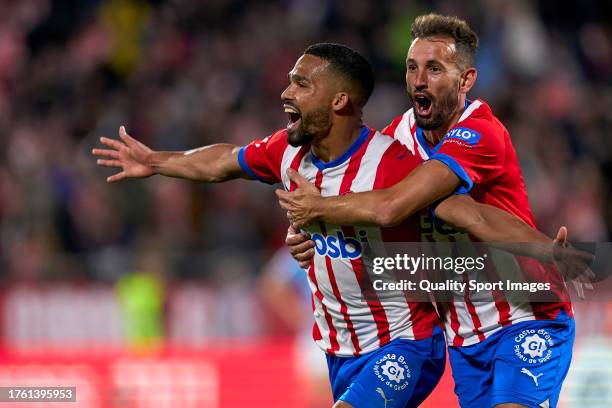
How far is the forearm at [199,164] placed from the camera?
21.3 feet

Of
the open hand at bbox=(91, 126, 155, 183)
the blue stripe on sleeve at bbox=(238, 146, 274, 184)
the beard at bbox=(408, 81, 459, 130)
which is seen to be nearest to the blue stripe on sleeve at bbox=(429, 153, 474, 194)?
the beard at bbox=(408, 81, 459, 130)

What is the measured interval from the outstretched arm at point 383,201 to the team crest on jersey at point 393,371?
73 centimetres

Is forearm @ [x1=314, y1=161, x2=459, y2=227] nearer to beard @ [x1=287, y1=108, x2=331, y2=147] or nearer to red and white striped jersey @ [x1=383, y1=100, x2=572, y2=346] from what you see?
red and white striped jersey @ [x1=383, y1=100, x2=572, y2=346]

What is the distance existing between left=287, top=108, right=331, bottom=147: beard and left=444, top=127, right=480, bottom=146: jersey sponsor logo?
59cm

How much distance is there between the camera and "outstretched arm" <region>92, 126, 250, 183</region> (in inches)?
256

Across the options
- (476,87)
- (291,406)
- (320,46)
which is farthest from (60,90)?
(320,46)

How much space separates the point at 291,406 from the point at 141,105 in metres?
4.96

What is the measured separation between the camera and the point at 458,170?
5461 millimetres

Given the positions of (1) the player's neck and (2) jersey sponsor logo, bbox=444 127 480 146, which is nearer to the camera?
(2) jersey sponsor logo, bbox=444 127 480 146

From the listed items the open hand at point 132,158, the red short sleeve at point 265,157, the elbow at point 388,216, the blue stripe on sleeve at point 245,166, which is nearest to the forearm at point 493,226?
the elbow at point 388,216

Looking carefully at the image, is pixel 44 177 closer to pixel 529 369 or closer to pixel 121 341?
pixel 121 341

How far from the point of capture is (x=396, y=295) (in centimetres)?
581

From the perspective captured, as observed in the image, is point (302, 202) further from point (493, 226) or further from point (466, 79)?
point (466, 79)

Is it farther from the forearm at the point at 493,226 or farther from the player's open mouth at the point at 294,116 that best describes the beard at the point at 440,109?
the player's open mouth at the point at 294,116
